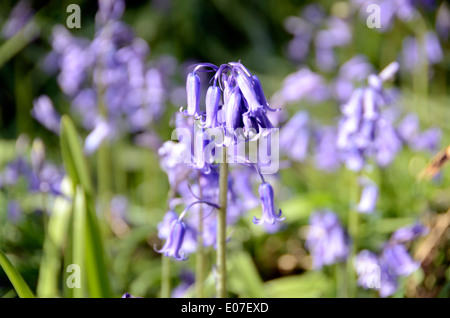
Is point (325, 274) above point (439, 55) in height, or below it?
below

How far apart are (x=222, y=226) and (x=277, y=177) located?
51.5 inches

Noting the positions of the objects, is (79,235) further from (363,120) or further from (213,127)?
(363,120)

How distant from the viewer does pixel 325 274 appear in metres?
4.12

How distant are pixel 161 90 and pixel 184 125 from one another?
1992mm

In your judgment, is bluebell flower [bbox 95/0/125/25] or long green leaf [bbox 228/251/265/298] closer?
long green leaf [bbox 228/251/265/298]

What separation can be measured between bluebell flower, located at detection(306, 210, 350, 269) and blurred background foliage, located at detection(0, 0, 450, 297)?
0.26 metres

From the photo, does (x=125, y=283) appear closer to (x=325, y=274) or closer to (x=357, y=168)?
(x=325, y=274)

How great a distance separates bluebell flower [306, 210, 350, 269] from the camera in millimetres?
3562

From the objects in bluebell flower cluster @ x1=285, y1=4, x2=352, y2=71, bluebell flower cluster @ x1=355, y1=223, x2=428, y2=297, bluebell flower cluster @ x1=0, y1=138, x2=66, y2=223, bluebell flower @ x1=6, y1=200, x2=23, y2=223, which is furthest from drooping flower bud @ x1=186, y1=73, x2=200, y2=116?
bluebell flower cluster @ x1=285, y1=4, x2=352, y2=71

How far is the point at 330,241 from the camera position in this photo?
360 cm
